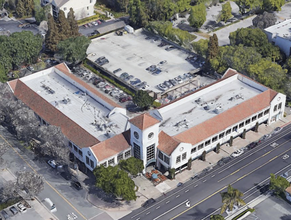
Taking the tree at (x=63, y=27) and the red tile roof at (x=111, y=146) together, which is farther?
the tree at (x=63, y=27)

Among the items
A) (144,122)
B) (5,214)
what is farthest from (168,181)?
(5,214)

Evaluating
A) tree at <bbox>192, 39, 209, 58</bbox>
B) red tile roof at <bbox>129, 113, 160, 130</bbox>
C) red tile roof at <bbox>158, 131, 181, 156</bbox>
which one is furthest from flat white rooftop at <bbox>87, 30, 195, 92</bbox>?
red tile roof at <bbox>129, 113, 160, 130</bbox>

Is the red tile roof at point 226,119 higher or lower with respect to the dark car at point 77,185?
higher

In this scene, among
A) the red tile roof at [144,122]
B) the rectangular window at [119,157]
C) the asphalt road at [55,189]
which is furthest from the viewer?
the rectangular window at [119,157]

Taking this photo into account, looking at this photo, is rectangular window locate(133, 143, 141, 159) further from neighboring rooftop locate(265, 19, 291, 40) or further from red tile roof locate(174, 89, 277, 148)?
neighboring rooftop locate(265, 19, 291, 40)

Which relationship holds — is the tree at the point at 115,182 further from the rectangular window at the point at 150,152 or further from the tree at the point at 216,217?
the tree at the point at 216,217

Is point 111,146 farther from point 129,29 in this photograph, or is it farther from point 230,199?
point 129,29

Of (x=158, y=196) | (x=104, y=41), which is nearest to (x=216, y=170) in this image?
(x=158, y=196)

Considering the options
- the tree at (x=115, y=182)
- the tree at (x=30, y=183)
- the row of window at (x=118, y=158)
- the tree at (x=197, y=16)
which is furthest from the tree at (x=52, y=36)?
the tree at (x=115, y=182)
